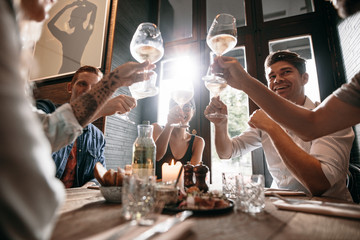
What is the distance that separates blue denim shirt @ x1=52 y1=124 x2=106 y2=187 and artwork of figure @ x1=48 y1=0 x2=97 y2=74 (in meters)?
1.27

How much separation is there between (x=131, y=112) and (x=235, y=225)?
7.80 feet

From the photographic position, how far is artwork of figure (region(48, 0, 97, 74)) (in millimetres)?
2756

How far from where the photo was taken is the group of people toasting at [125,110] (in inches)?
9.1

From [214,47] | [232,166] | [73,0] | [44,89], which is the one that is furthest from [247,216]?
[73,0]

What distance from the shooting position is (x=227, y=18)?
1157mm

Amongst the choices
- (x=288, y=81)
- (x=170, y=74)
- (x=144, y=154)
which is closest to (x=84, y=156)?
(x=144, y=154)

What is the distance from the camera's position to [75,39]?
9.28 feet

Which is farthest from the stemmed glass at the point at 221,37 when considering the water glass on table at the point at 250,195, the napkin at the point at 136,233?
the napkin at the point at 136,233

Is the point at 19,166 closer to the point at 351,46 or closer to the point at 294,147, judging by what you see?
the point at 294,147

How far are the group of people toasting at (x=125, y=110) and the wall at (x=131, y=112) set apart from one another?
1.97ft

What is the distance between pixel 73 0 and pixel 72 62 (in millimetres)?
1012

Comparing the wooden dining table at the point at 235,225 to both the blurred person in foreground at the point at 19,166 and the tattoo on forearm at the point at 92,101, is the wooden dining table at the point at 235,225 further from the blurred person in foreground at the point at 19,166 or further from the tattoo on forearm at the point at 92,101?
the tattoo on forearm at the point at 92,101

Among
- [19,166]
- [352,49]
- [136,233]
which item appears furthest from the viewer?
[352,49]

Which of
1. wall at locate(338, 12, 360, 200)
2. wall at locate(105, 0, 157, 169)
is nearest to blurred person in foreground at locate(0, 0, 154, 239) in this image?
wall at locate(105, 0, 157, 169)
